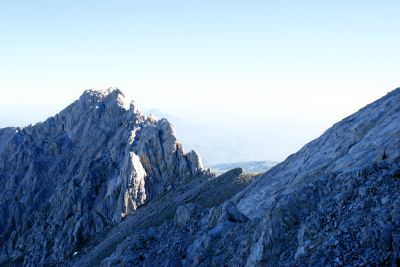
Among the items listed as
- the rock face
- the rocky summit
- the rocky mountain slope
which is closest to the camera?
the rocky mountain slope

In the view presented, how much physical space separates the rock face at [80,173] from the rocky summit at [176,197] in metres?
0.31

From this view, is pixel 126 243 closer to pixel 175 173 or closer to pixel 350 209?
pixel 350 209

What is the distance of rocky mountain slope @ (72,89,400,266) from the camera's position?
18953 mm

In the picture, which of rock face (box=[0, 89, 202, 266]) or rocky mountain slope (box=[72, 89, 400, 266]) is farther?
rock face (box=[0, 89, 202, 266])

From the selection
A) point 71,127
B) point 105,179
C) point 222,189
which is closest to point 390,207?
point 222,189

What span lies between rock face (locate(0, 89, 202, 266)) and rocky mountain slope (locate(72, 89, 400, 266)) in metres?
45.0

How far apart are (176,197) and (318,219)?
55.2m

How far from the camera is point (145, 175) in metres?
90.1

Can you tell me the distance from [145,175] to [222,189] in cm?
2835

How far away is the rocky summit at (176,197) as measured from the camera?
2152 centimetres

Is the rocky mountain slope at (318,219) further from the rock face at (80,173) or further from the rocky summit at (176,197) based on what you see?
the rock face at (80,173)

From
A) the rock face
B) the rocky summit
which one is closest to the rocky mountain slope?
the rocky summit

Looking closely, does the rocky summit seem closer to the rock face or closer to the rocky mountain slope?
the rocky mountain slope

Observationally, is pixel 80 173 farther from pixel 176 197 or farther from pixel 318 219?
pixel 318 219
